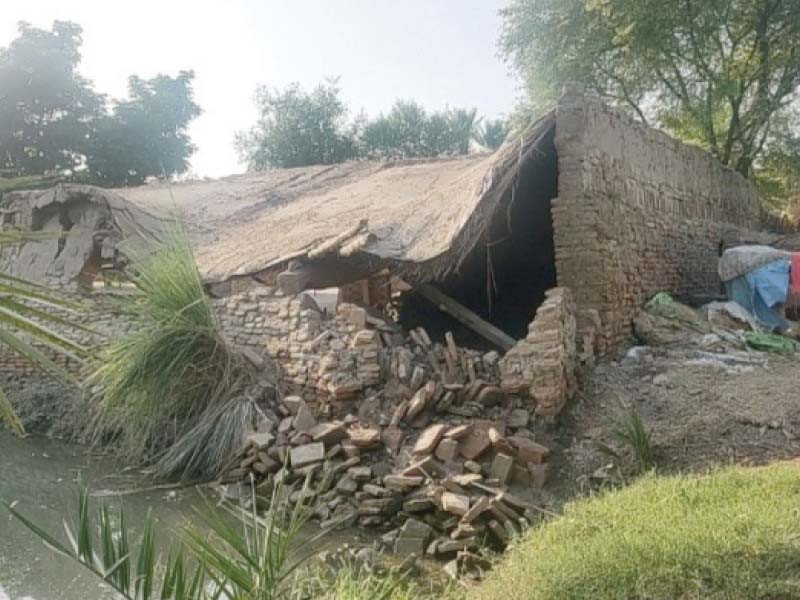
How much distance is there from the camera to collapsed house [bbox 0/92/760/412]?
7.66 metres

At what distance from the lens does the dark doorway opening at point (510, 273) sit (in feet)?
31.7

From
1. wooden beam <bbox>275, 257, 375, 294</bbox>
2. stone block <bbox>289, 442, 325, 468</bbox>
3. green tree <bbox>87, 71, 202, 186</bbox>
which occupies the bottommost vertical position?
stone block <bbox>289, 442, 325, 468</bbox>

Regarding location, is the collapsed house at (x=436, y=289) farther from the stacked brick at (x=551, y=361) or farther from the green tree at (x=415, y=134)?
the green tree at (x=415, y=134)

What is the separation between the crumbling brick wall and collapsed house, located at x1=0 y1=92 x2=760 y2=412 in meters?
0.02

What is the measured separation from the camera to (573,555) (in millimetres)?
3947

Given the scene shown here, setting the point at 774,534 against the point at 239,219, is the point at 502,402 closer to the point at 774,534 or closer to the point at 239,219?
the point at 774,534

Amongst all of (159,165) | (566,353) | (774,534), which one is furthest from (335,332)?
(159,165)

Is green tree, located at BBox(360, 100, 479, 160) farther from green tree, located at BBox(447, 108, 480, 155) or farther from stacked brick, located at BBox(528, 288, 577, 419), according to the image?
stacked brick, located at BBox(528, 288, 577, 419)

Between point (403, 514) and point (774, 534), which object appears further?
point (403, 514)

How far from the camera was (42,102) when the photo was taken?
21562 mm

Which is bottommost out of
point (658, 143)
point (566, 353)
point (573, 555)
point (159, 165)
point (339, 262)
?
point (573, 555)

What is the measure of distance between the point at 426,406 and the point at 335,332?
1.27 m

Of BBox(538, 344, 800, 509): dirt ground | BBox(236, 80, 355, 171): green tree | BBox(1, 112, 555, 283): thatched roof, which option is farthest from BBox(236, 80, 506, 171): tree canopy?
BBox(538, 344, 800, 509): dirt ground

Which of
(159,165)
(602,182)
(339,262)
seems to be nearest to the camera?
(602,182)
